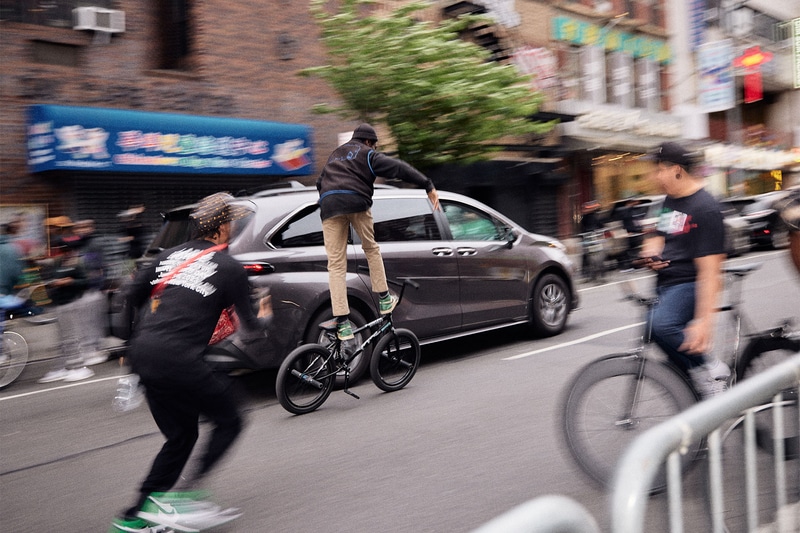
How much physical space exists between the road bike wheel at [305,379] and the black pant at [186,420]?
7.15ft

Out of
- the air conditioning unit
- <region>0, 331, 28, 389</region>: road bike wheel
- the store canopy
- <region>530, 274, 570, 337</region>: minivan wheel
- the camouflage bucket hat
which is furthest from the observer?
the air conditioning unit

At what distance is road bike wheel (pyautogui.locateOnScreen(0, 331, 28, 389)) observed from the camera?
354 inches

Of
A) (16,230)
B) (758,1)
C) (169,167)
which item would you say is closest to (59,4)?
(169,167)

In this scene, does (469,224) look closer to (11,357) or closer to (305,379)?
(305,379)

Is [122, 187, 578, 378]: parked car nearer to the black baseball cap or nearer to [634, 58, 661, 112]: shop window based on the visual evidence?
the black baseball cap

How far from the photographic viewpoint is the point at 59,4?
1433 centimetres

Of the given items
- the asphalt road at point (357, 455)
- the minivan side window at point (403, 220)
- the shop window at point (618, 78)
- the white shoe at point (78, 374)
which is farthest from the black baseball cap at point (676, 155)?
the shop window at point (618, 78)

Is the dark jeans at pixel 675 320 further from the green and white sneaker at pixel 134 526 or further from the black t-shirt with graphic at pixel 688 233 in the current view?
the green and white sneaker at pixel 134 526

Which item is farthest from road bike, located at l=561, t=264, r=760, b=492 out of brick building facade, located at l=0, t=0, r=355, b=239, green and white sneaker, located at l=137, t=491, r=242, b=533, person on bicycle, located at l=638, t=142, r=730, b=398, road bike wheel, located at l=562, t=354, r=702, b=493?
brick building facade, located at l=0, t=0, r=355, b=239

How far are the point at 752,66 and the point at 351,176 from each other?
32.9 m

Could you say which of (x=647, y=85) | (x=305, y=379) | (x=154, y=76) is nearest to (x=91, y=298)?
(x=305, y=379)

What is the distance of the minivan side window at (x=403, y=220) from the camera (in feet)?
25.8

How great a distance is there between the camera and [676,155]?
4.35 m

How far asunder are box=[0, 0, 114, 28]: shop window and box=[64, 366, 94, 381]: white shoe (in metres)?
7.45
